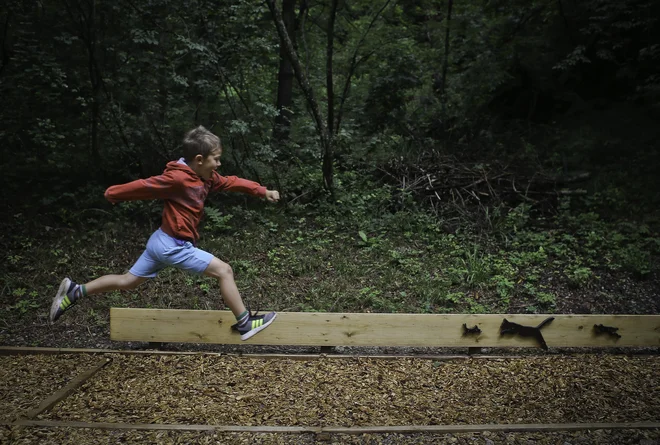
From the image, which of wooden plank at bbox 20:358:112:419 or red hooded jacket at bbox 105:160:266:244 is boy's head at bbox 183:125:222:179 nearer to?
red hooded jacket at bbox 105:160:266:244

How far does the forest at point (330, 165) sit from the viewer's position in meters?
6.28

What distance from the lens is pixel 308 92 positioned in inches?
289

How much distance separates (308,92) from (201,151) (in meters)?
4.08

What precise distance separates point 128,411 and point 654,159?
30.4 ft

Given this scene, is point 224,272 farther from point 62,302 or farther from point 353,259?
point 353,259

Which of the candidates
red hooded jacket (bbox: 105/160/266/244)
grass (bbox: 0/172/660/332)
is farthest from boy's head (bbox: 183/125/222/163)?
grass (bbox: 0/172/660/332)

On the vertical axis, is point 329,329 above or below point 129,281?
below

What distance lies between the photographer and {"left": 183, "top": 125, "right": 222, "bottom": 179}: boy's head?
3562 millimetres

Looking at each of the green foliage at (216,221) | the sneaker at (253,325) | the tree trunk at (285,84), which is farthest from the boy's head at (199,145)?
the tree trunk at (285,84)

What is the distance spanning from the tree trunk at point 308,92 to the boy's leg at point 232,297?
4215 millimetres

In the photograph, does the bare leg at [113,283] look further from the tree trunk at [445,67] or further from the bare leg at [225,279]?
the tree trunk at [445,67]

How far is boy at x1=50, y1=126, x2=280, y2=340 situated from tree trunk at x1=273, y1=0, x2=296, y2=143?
16.1ft

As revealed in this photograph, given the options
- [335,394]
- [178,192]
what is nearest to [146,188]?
[178,192]

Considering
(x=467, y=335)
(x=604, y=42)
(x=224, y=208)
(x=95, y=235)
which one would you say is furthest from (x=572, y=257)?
(x=95, y=235)
